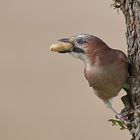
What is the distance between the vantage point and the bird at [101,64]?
1849 mm

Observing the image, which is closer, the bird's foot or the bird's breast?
the bird's breast

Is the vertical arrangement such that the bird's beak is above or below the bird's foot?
above

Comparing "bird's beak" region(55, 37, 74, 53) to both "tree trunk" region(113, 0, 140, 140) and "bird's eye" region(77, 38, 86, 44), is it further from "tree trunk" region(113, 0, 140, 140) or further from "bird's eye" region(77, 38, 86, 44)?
"tree trunk" region(113, 0, 140, 140)

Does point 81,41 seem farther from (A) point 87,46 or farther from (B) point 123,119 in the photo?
(B) point 123,119

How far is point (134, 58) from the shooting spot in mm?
1945

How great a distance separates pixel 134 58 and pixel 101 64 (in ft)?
0.43

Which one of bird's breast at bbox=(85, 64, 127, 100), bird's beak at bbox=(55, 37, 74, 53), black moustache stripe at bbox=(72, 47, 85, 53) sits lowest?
bird's breast at bbox=(85, 64, 127, 100)

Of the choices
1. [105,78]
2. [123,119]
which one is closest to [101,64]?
[105,78]

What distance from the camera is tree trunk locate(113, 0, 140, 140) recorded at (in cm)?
193

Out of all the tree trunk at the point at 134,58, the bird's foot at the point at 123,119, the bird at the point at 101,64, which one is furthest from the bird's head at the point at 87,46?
the bird's foot at the point at 123,119

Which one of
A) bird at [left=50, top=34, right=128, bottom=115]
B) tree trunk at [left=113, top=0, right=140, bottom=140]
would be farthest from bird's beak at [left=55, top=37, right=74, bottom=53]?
tree trunk at [left=113, top=0, right=140, bottom=140]

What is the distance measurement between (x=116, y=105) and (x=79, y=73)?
1.45 m

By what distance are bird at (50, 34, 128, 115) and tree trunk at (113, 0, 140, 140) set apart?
41 millimetres

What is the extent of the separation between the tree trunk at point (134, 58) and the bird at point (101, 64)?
4cm
